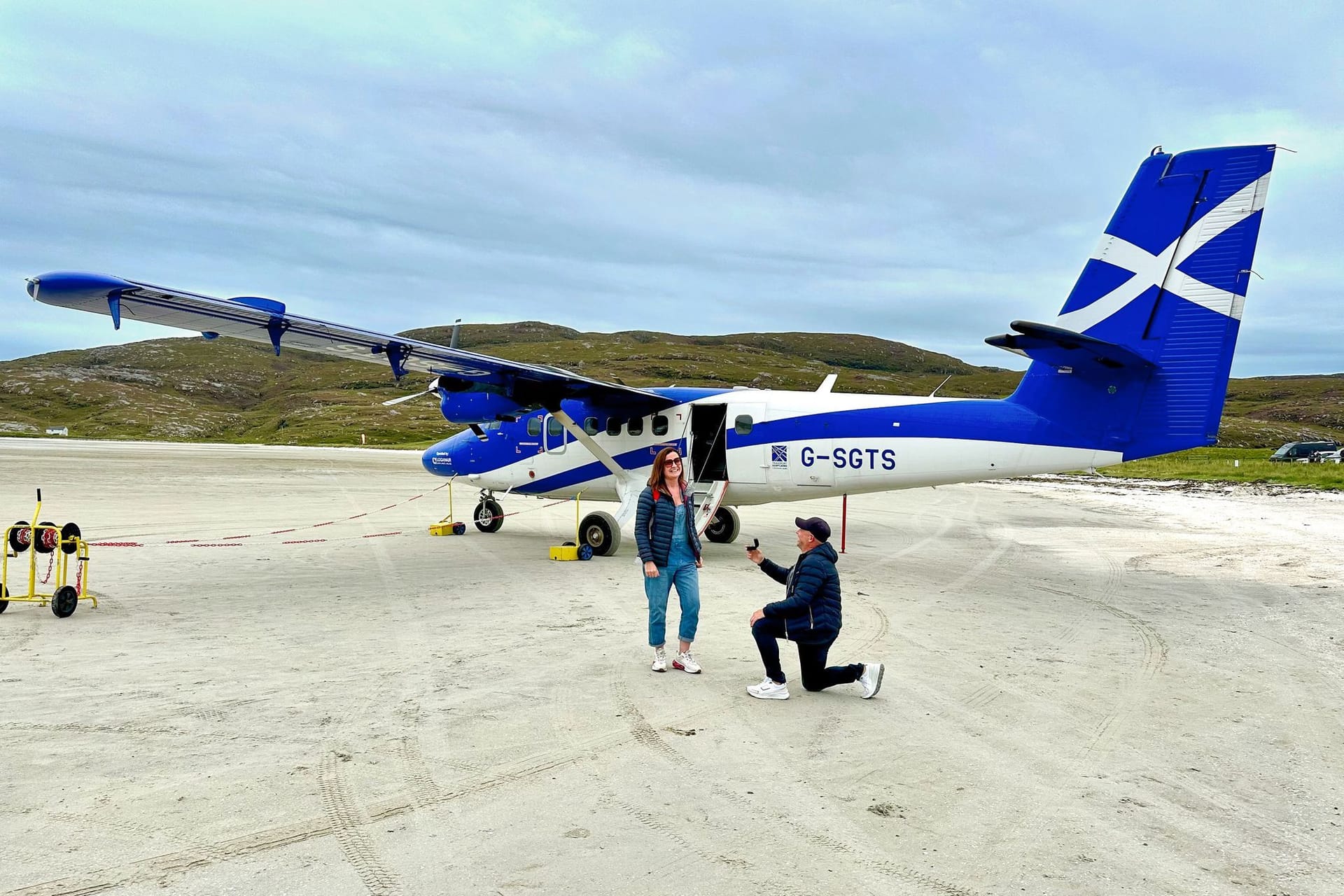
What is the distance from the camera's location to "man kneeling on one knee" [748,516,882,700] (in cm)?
650

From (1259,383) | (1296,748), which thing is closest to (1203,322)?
(1296,748)

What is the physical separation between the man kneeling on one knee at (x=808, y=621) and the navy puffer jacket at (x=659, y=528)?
2.69ft

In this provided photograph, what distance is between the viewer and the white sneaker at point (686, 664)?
7.46 m

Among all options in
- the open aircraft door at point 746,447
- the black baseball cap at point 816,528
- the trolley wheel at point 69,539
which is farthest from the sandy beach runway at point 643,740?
the open aircraft door at point 746,447

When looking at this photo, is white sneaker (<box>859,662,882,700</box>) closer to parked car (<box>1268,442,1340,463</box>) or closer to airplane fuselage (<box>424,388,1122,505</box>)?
airplane fuselage (<box>424,388,1122,505</box>)

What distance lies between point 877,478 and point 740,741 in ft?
28.7

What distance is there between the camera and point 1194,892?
12.7 ft

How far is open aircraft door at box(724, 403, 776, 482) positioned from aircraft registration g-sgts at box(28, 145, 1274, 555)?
28 mm

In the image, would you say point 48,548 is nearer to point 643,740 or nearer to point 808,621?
point 643,740

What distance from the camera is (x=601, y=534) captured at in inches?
603

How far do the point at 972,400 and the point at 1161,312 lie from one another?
3.08 meters

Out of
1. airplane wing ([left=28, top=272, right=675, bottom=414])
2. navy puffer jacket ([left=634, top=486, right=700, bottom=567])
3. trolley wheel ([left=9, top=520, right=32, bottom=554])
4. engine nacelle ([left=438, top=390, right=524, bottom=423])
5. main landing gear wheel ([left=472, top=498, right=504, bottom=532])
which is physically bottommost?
main landing gear wheel ([left=472, top=498, right=504, bottom=532])

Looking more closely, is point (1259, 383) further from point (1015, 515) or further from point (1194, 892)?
point (1194, 892)

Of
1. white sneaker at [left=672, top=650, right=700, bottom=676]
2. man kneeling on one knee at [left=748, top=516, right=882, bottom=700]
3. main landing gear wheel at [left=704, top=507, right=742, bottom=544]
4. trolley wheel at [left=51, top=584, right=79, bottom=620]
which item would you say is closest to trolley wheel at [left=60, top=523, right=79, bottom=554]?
trolley wheel at [left=51, top=584, right=79, bottom=620]
